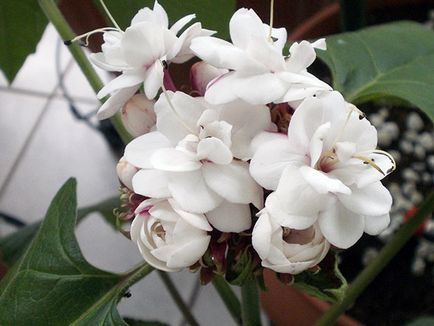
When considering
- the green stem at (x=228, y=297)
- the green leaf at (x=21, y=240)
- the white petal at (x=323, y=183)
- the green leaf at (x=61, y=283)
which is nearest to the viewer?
the white petal at (x=323, y=183)

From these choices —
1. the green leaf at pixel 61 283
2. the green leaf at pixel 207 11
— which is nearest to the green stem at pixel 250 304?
the green leaf at pixel 61 283

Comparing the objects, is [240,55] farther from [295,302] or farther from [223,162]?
[295,302]

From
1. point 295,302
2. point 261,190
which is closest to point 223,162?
point 261,190

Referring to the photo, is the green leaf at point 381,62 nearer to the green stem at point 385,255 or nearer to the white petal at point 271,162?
the green stem at point 385,255

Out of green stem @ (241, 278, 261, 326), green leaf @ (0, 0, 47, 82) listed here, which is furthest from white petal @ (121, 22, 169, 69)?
green leaf @ (0, 0, 47, 82)

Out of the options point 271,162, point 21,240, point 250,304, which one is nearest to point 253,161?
point 271,162
